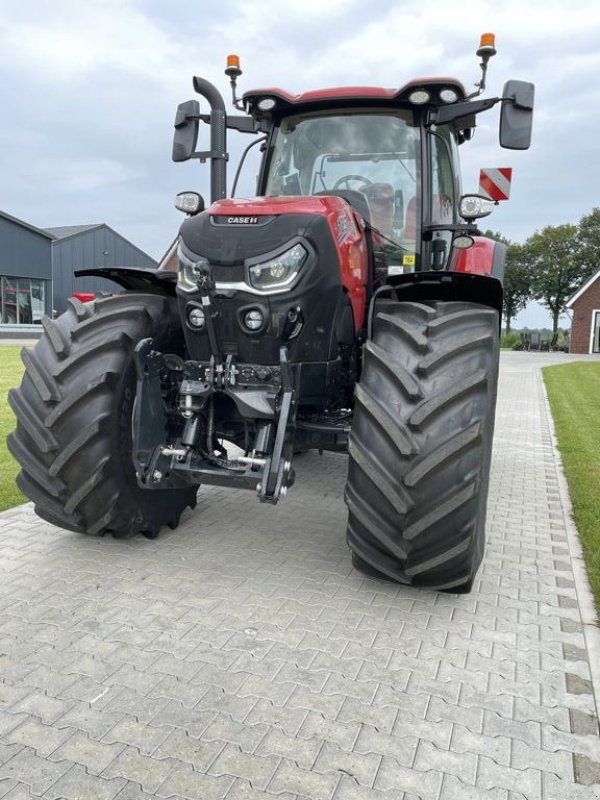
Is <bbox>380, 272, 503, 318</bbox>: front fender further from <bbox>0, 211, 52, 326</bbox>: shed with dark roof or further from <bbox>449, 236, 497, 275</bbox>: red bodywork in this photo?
<bbox>0, 211, 52, 326</bbox>: shed with dark roof

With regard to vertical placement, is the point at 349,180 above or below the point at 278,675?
above

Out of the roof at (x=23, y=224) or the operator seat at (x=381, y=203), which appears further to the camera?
the roof at (x=23, y=224)

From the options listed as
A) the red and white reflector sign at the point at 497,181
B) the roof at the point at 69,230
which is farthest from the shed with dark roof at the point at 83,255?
the red and white reflector sign at the point at 497,181

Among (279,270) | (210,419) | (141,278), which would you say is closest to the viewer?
(279,270)

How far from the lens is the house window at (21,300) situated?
33594 millimetres

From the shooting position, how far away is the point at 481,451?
10.3ft

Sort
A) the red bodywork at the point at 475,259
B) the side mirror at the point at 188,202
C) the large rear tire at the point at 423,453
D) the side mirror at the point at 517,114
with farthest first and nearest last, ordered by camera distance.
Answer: the red bodywork at the point at 475,259
the side mirror at the point at 188,202
the side mirror at the point at 517,114
the large rear tire at the point at 423,453

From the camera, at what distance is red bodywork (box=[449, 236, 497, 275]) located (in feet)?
15.6

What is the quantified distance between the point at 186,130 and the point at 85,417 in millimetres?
2043

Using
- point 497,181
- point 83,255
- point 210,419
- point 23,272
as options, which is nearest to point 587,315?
point 83,255

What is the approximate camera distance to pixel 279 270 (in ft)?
10.9

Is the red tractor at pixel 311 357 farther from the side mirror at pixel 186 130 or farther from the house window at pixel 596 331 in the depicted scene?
the house window at pixel 596 331

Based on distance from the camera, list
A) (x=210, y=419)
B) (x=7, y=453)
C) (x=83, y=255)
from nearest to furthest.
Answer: (x=210, y=419) → (x=7, y=453) → (x=83, y=255)

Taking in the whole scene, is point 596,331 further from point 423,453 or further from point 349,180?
point 423,453
